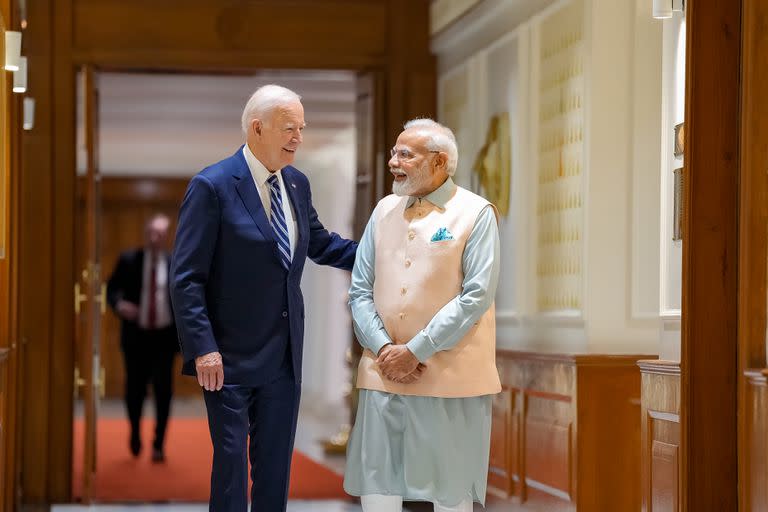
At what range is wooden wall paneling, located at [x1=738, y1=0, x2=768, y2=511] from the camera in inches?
151

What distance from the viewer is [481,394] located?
4.45m

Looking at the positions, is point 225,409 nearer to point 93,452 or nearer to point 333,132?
point 93,452

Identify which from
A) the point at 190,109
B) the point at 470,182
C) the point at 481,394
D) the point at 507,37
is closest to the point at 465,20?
the point at 507,37

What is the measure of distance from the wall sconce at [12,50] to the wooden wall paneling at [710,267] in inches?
112

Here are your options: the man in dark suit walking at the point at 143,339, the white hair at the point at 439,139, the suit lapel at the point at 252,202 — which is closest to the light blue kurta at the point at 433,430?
the white hair at the point at 439,139

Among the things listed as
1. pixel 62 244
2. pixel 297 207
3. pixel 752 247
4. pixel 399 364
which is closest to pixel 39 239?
pixel 62 244

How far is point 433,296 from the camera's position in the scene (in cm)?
447

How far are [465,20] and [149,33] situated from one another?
71.4 inches

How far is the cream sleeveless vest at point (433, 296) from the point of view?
4426 millimetres

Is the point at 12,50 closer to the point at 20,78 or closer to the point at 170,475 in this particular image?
the point at 20,78

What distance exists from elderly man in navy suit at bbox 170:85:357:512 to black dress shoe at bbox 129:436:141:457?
5.73m

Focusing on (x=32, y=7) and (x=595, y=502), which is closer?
(x=595, y=502)

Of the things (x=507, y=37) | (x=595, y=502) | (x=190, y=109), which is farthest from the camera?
(x=190, y=109)

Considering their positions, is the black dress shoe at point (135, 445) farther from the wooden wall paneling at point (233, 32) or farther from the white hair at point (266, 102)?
the white hair at point (266, 102)
